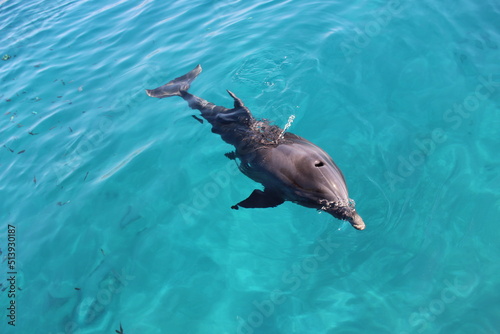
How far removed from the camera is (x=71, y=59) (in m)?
13.2

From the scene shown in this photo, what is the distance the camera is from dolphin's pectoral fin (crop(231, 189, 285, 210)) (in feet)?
18.9

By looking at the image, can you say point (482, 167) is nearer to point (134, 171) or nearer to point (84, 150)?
point (134, 171)

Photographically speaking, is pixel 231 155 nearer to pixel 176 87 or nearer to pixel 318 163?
pixel 318 163

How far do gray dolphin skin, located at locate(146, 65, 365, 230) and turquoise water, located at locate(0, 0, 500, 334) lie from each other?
1.97 feet

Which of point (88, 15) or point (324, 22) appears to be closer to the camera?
point (324, 22)

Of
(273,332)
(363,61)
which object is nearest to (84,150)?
(273,332)

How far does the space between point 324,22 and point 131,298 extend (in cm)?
939
